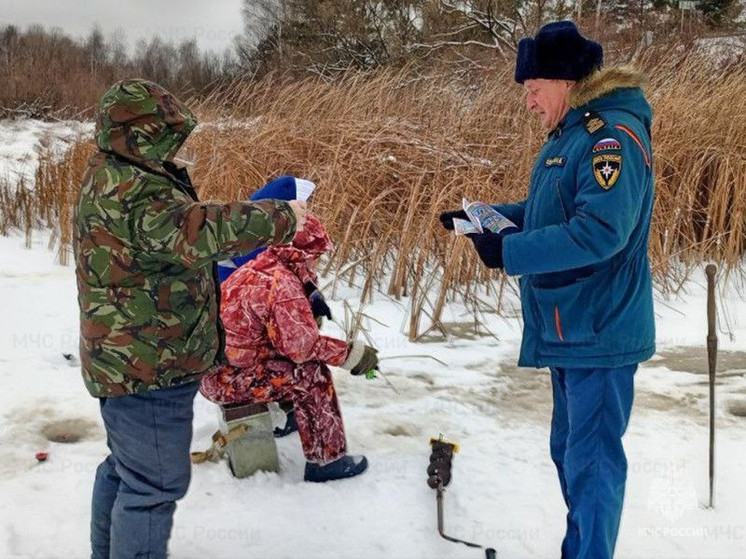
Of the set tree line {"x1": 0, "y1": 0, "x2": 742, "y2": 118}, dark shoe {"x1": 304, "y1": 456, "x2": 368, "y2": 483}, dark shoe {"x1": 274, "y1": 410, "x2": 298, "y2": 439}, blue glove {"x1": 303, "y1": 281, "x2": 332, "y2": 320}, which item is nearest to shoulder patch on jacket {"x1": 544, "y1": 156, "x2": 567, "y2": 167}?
blue glove {"x1": 303, "y1": 281, "x2": 332, "y2": 320}

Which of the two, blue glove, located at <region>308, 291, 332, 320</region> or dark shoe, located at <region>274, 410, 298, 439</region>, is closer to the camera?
blue glove, located at <region>308, 291, 332, 320</region>

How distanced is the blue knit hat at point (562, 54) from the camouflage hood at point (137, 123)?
37.5 inches

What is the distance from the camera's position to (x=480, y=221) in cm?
209

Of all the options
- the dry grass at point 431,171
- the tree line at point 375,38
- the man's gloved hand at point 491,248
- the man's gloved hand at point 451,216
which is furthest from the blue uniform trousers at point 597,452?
the tree line at point 375,38

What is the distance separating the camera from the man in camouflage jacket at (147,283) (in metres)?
1.73

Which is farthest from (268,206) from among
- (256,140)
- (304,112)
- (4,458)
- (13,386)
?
(304,112)

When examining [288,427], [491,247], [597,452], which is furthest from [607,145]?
[288,427]

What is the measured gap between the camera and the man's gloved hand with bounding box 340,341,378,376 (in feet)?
8.58

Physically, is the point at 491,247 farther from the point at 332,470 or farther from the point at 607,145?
the point at 332,470

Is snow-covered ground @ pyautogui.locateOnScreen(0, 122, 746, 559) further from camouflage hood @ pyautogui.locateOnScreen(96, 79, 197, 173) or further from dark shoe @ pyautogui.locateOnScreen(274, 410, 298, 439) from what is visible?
camouflage hood @ pyautogui.locateOnScreen(96, 79, 197, 173)

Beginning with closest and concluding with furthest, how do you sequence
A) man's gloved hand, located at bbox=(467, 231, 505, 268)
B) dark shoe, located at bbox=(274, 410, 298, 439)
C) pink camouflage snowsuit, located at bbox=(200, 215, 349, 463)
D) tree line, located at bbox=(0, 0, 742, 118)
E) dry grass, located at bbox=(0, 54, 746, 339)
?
man's gloved hand, located at bbox=(467, 231, 505, 268) → pink camouflage snowsuit, located at bbox=(200, 215, 349, 463) → dark shoe, located at bbox=(274, 410, 298, 439) → dry grass, located at bbox=(0, 54, 746, 339) → tree line, located at bbox=(0, 0, 742, 118)

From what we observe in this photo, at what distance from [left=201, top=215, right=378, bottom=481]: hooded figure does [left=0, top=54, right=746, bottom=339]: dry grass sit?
1844mm

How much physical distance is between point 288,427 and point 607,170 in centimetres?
186

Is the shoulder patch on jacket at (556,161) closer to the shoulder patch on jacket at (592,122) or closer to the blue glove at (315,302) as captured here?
the shoulder patch on jacket at (592,122)
